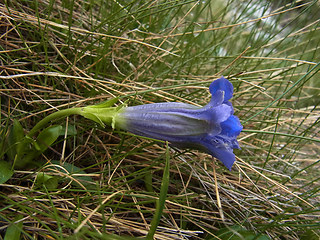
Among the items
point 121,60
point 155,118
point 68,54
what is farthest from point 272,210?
point 68,54

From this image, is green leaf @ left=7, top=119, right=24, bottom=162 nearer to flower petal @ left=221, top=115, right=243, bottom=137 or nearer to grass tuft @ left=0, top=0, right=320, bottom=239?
grass tuft @ left=0, top=0, right=320, bottom=239

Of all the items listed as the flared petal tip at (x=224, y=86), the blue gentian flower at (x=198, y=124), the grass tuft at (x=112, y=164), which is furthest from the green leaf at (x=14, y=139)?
the flared petal tip at (x=224, y=86)

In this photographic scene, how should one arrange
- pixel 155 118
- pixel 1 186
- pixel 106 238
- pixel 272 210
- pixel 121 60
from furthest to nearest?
pixel 121 60 < pixel 272 210 < pixel 1 186 < pixel 155 118 < pixel 106 238

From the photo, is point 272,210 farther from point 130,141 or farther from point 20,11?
point 20,11

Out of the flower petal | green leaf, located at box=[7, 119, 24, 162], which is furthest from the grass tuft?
the flower petal

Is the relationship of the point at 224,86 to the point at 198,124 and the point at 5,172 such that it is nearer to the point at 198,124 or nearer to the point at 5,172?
the point at 198,124

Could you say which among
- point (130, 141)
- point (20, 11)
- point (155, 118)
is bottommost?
point (130, 141)

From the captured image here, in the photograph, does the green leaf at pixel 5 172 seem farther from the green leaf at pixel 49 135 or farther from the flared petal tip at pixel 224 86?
the flared petal tip at pixel 224 86

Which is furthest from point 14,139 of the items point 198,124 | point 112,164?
point 198,124
